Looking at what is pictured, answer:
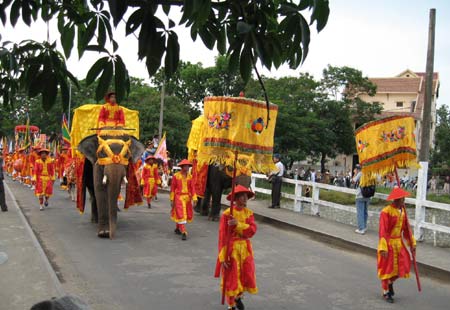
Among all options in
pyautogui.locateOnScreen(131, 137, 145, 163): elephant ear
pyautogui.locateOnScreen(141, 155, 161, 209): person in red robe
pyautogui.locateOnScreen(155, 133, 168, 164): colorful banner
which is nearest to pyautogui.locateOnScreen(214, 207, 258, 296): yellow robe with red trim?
pyautogui.locateOnScreen(131, 137, 145, 163): elephant ear

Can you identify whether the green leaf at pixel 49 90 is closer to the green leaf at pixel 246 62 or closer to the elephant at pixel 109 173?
the green leaf at pixel 246 62

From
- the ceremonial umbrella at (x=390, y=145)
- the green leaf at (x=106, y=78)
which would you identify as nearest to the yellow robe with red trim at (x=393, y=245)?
the ceremonial umbrella at (x=390, y=145)

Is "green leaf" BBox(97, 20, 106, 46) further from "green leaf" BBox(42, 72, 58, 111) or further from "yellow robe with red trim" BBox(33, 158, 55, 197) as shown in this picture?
"yellow robe with red trim" BBox(33, 158, 55, 197)

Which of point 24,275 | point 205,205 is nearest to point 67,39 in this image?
point 24,275

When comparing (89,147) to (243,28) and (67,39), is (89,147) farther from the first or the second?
(243,28)

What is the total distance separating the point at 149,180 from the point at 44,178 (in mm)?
3000

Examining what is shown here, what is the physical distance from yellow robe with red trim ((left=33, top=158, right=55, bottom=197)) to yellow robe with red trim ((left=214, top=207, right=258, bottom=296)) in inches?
371

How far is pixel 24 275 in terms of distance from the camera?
6355mm

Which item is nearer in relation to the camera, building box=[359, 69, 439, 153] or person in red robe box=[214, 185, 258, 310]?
person in red robe box=[214, 185, 258, 310]

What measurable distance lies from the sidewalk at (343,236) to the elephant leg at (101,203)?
4.38m

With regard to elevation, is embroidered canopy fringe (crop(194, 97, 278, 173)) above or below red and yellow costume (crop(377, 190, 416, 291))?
above

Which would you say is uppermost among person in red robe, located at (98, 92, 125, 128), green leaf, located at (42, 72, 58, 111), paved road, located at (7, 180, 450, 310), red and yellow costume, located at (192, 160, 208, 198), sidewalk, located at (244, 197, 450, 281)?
person in red robe, located at (98, 92, 125, 128)

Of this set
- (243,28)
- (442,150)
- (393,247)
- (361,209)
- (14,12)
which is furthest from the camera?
(442,150)

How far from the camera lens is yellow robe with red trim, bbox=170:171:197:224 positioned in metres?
10.3
